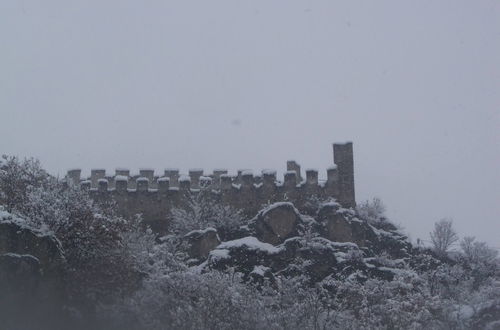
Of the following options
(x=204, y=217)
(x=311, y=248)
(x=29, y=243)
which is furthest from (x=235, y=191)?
(x=29, y=243)

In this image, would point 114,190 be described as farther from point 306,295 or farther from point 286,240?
point 306,295

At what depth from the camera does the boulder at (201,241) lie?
111ft

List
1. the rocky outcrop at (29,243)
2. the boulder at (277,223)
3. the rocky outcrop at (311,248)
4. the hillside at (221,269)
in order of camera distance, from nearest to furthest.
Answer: the rocky outcrop at (29,243) < the hillside at (221,269) < the rocky outcrop at (311,248) < the boulder at (277,223)

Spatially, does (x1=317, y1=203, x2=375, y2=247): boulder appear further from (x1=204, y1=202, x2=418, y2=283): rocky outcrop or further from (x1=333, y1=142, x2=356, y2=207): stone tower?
(x1=333, y1=142, x2=356, y2=207): stone tower

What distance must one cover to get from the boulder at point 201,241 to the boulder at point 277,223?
82.5 inches

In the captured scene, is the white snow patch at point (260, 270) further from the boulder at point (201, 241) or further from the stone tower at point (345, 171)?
the stone tower at point (345, 171)

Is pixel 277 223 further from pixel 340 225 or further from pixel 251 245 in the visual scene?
pixel 340 225

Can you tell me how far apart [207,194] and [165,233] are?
103 inches

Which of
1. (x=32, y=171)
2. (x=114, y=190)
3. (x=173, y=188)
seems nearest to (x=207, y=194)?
(x=173, y=188)

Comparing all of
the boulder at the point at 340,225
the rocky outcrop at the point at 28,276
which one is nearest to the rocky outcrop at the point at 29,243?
the rocky outcrop at the point at 28,276

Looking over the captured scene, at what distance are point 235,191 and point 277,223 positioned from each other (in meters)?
2.90

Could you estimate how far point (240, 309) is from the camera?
1071 inches

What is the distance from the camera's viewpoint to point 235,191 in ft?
122

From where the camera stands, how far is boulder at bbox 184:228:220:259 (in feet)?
111
